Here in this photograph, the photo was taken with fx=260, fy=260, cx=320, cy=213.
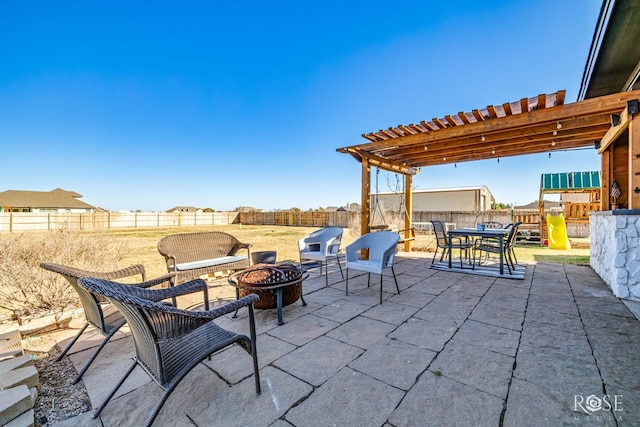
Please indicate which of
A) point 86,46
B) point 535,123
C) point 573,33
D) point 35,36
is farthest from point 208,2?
point 573,33

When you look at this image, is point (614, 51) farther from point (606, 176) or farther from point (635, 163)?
point (606, 176)

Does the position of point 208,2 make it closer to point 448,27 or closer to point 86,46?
point 86,46

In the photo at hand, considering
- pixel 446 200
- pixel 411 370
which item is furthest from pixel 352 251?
pixel 446 200

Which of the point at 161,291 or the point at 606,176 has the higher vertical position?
the point at 606,176

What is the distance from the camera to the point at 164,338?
1.22m

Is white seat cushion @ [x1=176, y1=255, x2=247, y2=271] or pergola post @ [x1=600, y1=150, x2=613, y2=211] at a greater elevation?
pergola post @ [x1=600, y1=150, x2=613, y2=211]

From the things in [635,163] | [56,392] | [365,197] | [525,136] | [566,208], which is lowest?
[56,392]

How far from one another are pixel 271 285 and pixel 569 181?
422 inches

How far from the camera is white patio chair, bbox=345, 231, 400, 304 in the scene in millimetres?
3093

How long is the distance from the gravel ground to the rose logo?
104 inches

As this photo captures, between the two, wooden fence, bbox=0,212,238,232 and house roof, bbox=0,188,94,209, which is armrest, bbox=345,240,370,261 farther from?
house roof, bbox=0,188,94,209

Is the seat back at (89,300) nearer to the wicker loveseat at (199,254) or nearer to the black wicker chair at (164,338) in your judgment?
the black wicker chair at (164,338)

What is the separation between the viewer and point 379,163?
606cm

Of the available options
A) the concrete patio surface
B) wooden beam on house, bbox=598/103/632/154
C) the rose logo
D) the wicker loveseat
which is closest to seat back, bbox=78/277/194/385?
the concrete patio surface
